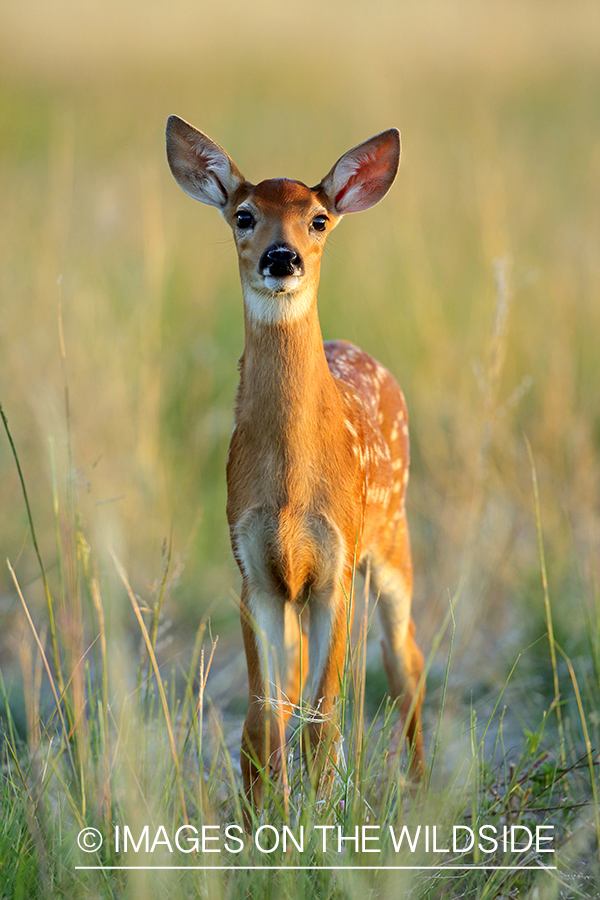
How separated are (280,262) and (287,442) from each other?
58cm

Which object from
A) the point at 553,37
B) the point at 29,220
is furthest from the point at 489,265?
the point at 553,37

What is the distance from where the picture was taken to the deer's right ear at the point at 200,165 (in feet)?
11.3

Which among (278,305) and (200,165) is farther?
(200,165)

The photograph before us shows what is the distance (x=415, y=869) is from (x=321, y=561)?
102 cm

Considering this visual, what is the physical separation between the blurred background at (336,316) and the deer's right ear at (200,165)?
0.74 m

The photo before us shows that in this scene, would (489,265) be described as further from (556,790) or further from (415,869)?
(415,869)

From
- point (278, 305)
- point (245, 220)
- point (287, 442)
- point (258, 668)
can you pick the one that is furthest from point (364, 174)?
point (258, 668)

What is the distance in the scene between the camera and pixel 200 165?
3510 mm

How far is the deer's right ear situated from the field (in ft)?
2.15

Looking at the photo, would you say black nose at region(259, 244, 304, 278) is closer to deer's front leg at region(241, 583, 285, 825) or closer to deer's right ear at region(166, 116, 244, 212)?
deer's right ear at region(166, 116, 244, 212)

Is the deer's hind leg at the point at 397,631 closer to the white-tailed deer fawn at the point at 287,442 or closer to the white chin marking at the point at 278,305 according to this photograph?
the white-tailed deer fawn at the point at 287,442

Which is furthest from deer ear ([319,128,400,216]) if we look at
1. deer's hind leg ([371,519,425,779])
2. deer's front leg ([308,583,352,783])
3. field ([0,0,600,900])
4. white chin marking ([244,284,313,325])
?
deer's hind leg ([371,519,425,779])

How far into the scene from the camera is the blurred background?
520cm

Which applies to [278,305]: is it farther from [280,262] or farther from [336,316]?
[336,316]
